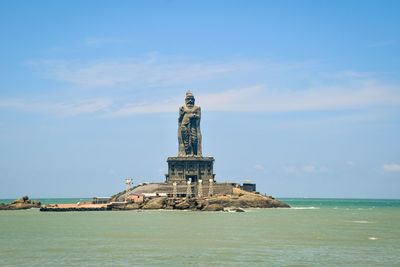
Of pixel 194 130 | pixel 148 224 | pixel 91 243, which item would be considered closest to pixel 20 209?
pixel 194 130

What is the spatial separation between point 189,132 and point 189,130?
377 mm

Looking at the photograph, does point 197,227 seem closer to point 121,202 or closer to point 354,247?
point 354,247

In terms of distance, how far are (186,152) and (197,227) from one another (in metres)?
71.1

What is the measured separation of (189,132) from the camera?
5748 inches

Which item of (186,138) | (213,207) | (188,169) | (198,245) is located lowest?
(198,245)

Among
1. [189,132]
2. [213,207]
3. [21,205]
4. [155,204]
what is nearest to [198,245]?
[213,207]

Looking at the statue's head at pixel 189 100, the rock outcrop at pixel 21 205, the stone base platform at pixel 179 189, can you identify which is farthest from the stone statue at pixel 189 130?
the rock outcrop at pixel 21 205

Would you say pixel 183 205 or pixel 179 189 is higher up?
pixel 179 189

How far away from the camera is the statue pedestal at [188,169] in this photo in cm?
14225

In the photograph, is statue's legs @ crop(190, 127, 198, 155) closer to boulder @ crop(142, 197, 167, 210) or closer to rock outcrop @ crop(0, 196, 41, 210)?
boulder @ crop(142, 197, 167, 210)

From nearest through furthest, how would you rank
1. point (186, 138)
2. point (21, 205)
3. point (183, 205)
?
1. point (183, 205)
2. point (21, 205)
3. point (186, 138)

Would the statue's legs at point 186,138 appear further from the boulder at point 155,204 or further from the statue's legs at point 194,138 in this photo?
the boulder at point 155,204

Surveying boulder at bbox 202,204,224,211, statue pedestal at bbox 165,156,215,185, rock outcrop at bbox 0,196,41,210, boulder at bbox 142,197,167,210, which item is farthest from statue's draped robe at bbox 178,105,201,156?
boulder at bbox 202,204,224,211

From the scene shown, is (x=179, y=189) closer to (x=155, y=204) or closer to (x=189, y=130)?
(x=155, y=204)
